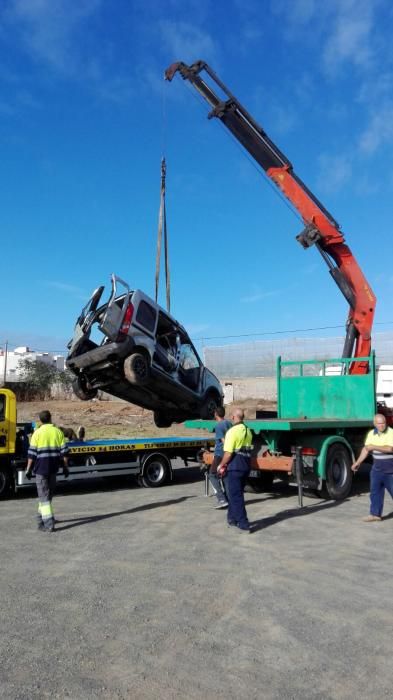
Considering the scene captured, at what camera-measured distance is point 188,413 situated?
1401 cm

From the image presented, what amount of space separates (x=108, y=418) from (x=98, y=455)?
1334cm

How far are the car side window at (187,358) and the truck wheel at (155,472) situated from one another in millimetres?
2304

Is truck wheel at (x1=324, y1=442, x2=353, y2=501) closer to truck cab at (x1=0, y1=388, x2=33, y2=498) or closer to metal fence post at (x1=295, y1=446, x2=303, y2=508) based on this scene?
metal fence post at (x1=295, y1=446, x2=303, y2=508)

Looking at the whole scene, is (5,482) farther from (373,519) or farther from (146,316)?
(373,519)

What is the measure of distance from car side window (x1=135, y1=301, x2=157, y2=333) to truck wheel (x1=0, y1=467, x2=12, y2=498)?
12.0 feet

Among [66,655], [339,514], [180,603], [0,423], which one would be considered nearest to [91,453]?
[0,423]

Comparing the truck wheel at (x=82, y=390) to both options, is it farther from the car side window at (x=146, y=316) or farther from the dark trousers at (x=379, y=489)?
the dark trousers at (x=379, y=489)

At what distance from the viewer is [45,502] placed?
767 cm

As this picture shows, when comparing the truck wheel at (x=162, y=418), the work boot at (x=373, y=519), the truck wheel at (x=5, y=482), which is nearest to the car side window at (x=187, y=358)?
the truck wheel at (x=162, y=418)

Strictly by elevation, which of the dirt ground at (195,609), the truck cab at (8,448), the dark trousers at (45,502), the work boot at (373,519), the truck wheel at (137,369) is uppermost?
the truck wheel at (137,369)

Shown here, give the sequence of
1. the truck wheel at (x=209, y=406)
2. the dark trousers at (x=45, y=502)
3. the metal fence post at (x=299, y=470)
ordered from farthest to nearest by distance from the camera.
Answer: the truck wheel at (x=209, y=406)
the metal fence post at (x=299, y=470)
the dark trousers at (x=45, y=502)

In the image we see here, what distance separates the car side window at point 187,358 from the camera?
43.7 ft

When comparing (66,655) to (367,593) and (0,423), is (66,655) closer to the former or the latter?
(367,593)

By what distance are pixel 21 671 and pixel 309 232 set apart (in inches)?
468
